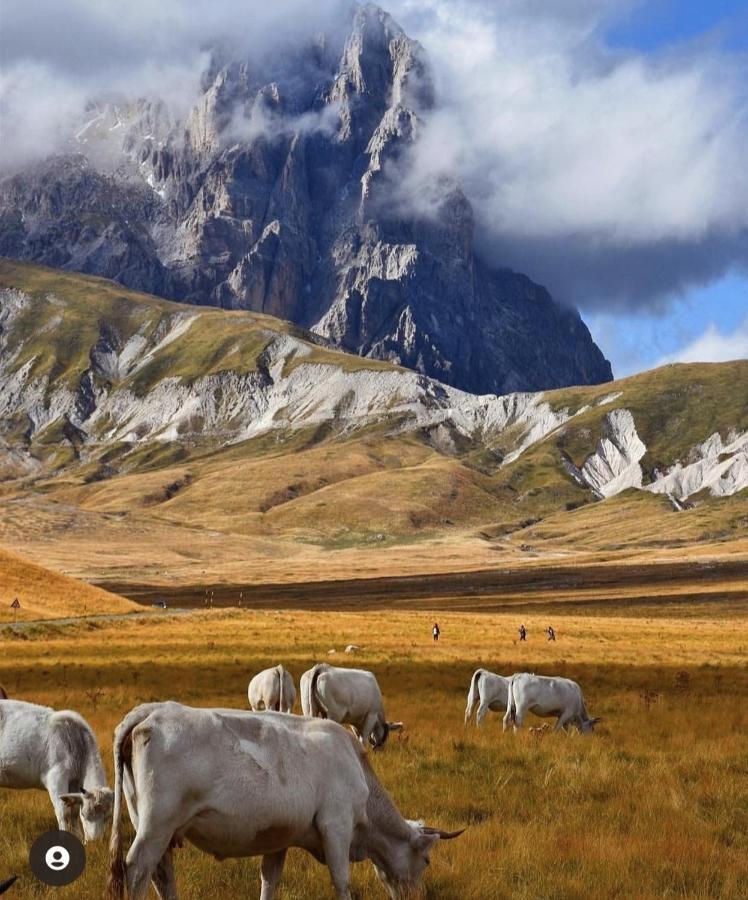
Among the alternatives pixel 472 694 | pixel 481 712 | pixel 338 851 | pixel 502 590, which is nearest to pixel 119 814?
pixel 338 851

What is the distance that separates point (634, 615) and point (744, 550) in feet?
394

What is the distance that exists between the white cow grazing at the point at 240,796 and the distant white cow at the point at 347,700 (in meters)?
9.53

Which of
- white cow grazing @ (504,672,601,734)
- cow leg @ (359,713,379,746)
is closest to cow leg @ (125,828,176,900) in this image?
cow leg @ (359,713,379,746)

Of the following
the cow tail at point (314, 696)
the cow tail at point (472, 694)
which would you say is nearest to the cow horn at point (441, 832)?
the cow tail at point (314, 696)

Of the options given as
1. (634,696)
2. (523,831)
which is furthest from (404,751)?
(634,696)

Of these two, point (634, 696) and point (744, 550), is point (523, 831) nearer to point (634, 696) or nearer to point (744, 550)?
point (634, 696)

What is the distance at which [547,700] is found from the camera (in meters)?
23.7

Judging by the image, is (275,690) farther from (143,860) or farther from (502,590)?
(502,590)

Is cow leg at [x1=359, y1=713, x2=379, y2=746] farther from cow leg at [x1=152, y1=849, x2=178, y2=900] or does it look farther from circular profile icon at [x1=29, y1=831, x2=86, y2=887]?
circular profile icon at [x1=29, y1=831, x2=86, y2=887]

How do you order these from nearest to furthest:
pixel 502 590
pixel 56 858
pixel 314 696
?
pixel 56 858 → pixel 314 696 → pixel 502 590

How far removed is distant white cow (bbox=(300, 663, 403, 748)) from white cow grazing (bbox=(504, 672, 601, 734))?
4625mm

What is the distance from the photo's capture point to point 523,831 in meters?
12.7

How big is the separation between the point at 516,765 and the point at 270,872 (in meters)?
9.65

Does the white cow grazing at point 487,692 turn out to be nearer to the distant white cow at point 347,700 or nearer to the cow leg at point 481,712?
the cow leg at point 481,712
